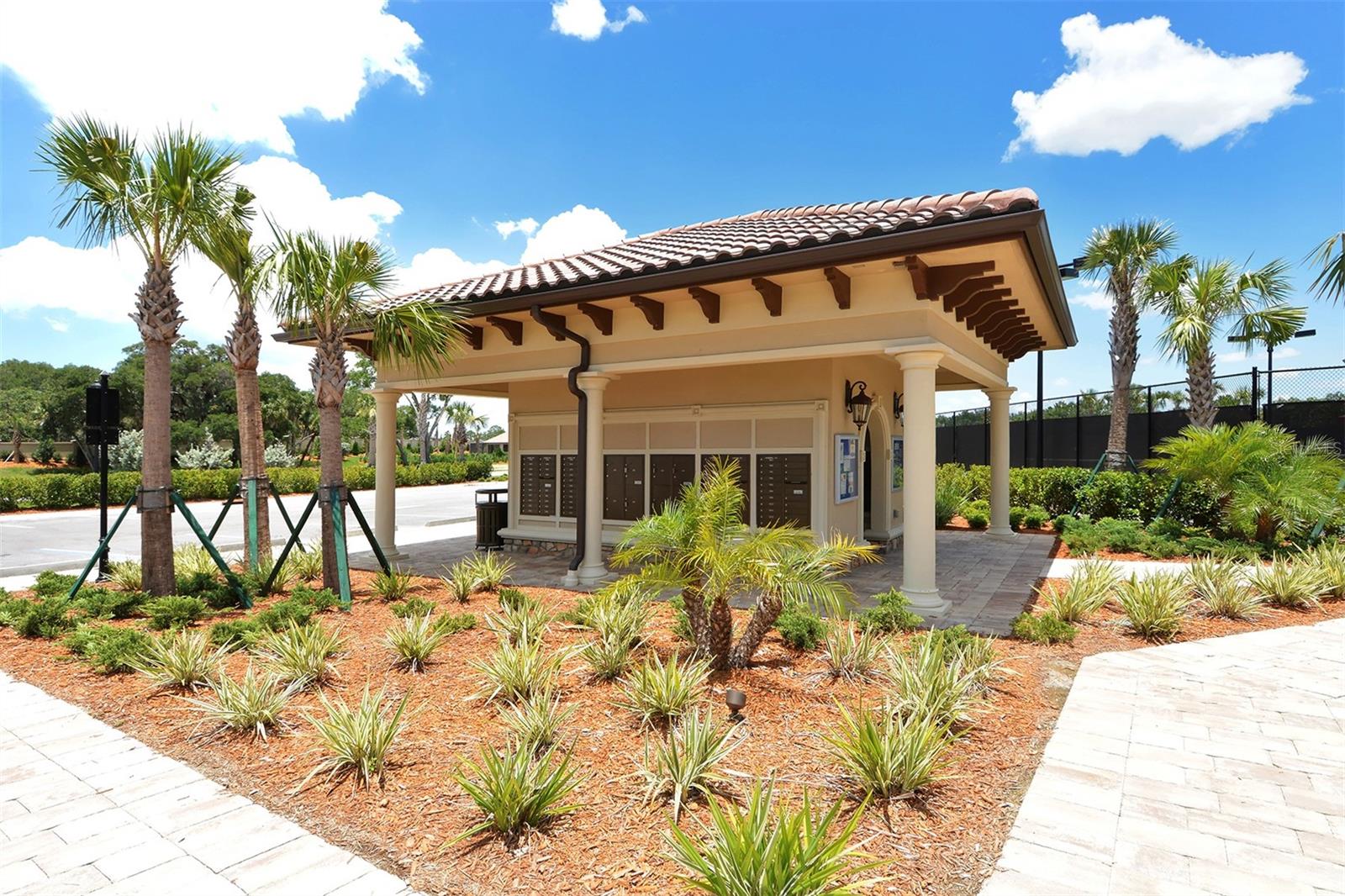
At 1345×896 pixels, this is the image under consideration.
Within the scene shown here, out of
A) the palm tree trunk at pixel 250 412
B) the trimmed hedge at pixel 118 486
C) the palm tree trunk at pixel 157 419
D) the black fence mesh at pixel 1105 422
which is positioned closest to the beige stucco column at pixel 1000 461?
the black fence mesh at pixel 1105 422

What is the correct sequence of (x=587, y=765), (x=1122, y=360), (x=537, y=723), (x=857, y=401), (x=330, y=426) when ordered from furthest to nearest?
(x=1122, y=360) < (x=857, y=401) < (x=330, y=426) < (x=537, y=723) < (x=587, y=765)

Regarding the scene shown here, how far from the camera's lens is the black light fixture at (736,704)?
13.9 feet

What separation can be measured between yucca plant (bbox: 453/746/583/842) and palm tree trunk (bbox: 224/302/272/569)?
23.3 feet

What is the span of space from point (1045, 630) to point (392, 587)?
23.8 ft

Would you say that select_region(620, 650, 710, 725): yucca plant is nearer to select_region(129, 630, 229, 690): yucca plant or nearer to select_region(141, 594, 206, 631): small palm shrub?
select_region(129, 630, 229, 690): yucca plant

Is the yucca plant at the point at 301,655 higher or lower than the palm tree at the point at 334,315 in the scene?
lower

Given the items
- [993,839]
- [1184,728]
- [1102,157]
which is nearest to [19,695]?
[993,839]

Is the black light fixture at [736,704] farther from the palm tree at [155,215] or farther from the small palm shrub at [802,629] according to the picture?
the palm tree at [155,215]

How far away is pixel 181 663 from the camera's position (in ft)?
16.5

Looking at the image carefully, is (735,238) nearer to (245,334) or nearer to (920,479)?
(920,479)

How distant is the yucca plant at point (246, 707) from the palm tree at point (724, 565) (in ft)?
8.28

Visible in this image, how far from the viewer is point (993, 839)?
304 cm

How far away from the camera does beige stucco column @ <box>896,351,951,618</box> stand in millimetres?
6852

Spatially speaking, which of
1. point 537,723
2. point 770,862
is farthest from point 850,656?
point 770,862
